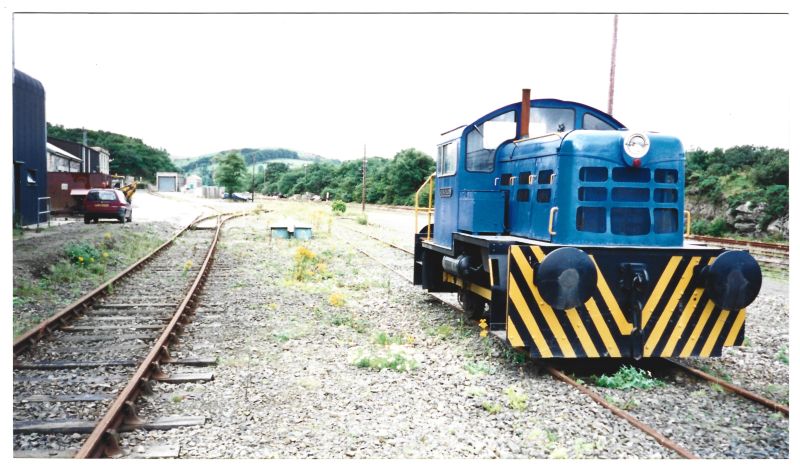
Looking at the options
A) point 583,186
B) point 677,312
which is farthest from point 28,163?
point 677,312

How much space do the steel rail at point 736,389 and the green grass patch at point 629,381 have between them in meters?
0.47

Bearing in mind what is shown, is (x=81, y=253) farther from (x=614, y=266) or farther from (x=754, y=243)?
(x=754, y=243)

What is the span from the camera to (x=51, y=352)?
635 cm

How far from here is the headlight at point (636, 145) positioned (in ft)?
19.5

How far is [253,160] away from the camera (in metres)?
85.2

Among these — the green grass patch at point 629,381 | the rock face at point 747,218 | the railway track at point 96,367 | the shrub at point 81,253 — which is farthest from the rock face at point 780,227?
the shrub at point 81,253

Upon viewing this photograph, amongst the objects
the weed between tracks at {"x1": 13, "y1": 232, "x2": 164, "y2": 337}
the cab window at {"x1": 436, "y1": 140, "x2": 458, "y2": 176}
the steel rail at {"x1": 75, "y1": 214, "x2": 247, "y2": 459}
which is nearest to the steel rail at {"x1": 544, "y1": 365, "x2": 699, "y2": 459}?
the cab window at {"x1": 436, "y1": 140, "x2": 458, "y2": 176}

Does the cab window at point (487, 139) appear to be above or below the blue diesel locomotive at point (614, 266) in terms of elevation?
above

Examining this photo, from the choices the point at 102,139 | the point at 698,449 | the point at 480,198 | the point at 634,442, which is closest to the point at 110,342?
the point at 480,198

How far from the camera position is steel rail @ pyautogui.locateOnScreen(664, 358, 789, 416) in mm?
4934

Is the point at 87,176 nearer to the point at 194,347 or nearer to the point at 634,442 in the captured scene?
the point at 194,347

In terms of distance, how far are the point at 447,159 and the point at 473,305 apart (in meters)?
2.15

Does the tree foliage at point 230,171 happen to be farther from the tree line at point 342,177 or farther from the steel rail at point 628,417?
the steel rail at point 628,417

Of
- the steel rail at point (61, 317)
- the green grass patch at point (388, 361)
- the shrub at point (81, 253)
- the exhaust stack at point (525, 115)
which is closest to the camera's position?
the green grass patch at point (388, 361)
